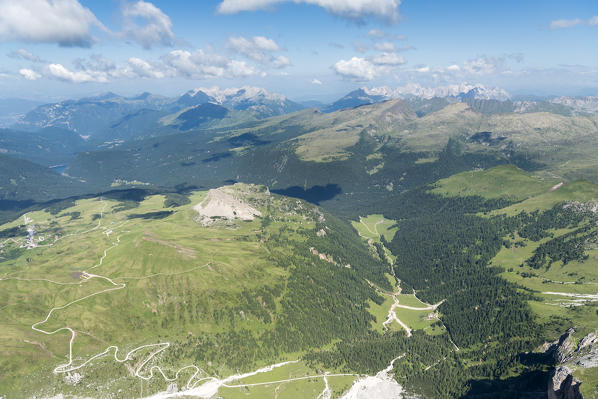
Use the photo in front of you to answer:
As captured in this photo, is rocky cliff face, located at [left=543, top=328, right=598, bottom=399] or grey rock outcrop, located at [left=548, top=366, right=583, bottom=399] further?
rocky cliff face, located at [left=543, top=328, right=598, bottom=399]

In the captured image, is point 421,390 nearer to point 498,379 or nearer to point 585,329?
point 498,379

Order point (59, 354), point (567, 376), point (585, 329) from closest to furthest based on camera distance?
point (567, 376) → point (585, 329) → point (59, 354)

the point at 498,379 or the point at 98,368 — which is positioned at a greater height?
the point at 98,368

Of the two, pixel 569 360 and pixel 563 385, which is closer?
pixel 563 385

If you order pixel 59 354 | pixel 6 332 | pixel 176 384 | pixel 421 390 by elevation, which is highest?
pixel 6 332

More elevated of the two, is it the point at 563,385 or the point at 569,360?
the point at 563,385

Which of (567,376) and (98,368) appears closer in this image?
(567,376)

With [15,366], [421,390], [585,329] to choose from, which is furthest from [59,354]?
[585,329]

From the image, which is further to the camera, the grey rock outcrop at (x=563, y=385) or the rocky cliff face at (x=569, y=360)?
the rocky cliff face at (x=569, y=360)
